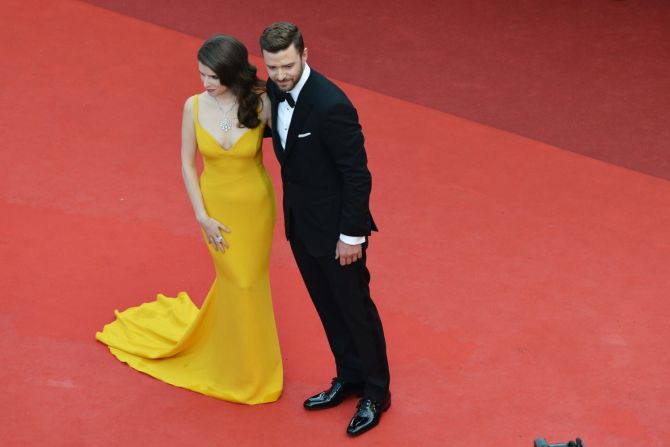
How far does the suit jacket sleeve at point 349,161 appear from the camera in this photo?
401 cm

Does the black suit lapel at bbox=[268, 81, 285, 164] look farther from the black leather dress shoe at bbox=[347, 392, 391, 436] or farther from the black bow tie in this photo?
the black leather dress shoe at bbox=[347, 392, 391, 436]

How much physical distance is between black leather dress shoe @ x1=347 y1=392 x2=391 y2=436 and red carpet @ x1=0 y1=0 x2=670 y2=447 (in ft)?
0.14

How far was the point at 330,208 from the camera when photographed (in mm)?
4207

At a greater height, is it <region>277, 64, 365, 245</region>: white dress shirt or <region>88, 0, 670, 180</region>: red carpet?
<region>88, 0, 670, 180</region>: red carpet

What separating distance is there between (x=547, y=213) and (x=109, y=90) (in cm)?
296

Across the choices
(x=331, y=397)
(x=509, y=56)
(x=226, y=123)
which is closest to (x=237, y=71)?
(x=226, y=123)

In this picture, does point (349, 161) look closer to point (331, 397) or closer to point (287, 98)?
point (287, 98)

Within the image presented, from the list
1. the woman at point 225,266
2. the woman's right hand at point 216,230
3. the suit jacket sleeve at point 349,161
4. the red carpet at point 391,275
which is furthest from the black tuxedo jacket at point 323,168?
the red carpet at point 391,275

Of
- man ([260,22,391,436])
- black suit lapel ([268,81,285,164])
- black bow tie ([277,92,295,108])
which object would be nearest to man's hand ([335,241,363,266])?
man ([260,22,391,436])

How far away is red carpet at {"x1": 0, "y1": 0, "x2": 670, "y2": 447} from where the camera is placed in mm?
4582

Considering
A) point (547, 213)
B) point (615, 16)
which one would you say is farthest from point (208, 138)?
point (615, 16)

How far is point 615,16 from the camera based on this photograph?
8.65 meters

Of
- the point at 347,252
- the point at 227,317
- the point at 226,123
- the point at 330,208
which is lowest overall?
the point at 227,317

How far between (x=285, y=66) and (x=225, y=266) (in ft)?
3.17
